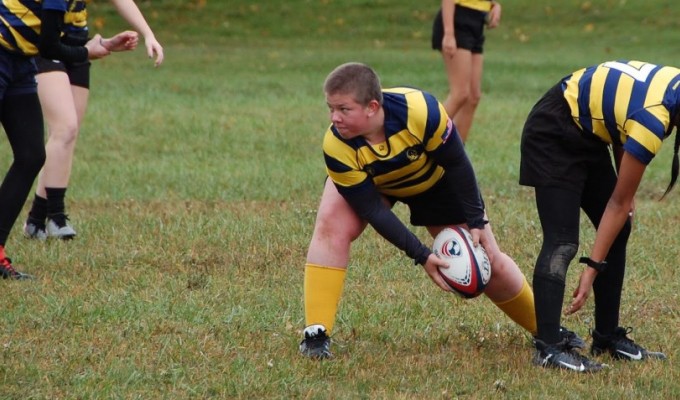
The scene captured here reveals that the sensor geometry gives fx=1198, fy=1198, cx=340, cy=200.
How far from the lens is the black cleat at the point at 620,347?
508cm

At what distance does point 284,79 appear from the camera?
59.2 ft

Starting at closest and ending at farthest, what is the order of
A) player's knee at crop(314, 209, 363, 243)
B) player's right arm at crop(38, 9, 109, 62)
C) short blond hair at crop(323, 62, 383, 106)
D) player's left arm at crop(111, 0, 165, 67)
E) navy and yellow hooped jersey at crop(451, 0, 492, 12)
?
1. short blond hair at crop(323, 62, 383, 106)
2. player's knee at crop(314, 209, 363, 243)
3. player's right arm at crop(38, 9, 109, 62)
4. player's left arm at crop(111, 0, 165, 67)
5. navy and yellow hooped jersey at crop(451, 0, 492, 12)

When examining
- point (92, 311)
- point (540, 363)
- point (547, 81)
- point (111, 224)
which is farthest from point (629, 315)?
point (547, 81)

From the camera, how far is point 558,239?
4.85 m

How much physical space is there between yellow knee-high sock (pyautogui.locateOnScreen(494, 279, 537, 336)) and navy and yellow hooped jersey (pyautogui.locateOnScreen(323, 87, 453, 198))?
80cm

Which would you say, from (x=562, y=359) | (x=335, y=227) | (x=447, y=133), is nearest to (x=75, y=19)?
(x=335, y=227)

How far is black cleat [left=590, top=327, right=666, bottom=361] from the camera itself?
508 centimetres

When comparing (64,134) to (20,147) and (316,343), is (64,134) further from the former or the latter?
(316,343)

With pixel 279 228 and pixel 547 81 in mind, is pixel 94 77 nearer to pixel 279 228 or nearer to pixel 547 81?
pixel 547 81

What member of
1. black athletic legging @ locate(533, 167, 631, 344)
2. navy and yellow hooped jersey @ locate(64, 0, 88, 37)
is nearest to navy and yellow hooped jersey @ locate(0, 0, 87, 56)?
navy and yellow hooped jersey @ locate(64, 0, 88, 37)

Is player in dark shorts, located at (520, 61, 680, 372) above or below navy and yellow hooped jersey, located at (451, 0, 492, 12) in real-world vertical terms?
above

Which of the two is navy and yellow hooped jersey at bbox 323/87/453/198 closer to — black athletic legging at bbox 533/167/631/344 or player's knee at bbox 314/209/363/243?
player's knee at bbox 314/209/363/243

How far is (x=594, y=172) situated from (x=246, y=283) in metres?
2.29

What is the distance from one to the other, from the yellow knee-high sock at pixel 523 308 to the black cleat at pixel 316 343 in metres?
0.81
